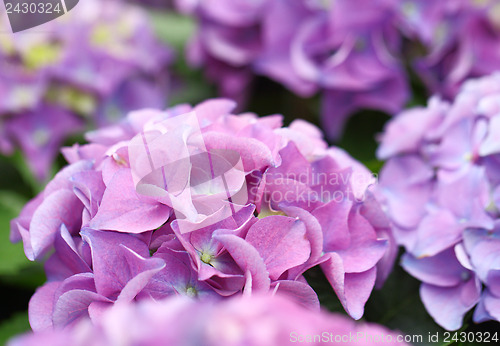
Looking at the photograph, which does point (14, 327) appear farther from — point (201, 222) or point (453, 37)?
point (453, 37)

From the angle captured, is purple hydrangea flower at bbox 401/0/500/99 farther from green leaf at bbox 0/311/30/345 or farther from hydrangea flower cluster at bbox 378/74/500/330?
green leaf at bbox 0/311/30/345

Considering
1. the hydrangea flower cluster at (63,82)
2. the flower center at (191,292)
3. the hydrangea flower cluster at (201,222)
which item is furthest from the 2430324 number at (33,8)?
the flower center at (191,292)

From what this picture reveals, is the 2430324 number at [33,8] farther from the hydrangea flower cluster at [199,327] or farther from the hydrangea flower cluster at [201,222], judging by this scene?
the hydrangea flower cluster at [199,327]

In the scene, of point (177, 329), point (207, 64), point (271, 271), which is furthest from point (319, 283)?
point (207, 64)

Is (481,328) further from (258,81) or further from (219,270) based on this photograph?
(258,81)

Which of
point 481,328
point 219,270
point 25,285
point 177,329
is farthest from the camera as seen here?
point 25,285

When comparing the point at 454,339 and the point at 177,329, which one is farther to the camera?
the point at 454,339
